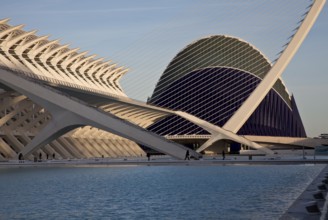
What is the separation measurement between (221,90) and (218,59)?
236 inches

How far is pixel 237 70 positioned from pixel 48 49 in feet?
126

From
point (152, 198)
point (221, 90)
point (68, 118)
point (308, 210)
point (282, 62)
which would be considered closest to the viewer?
point (308, 210)

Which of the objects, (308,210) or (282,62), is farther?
(282,62)

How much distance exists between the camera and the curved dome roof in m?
96.4

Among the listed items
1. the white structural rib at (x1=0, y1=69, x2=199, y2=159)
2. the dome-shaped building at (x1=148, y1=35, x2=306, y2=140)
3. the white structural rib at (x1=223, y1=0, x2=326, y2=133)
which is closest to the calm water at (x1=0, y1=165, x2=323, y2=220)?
the white structural rib at (x1=0, y1=69, x2=199, y2=159)

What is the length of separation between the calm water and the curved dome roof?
7417 centimetres

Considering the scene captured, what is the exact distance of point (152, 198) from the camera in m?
16.4

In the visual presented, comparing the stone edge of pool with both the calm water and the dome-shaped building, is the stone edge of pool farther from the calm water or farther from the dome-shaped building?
the dome-shaped building

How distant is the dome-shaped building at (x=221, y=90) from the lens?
Result: 3629 inches

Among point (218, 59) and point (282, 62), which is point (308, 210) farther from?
point (218, 59)

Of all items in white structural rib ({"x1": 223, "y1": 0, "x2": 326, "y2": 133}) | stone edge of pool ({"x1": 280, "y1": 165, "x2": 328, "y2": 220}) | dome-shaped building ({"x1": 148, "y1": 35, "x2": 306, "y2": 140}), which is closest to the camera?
stone edge of pool ({"x1": 280, "y1": 165, "x2": 328, "y2": 220})

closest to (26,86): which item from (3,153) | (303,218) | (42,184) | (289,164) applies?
(3,153)

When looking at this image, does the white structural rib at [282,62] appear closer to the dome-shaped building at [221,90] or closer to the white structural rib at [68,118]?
the white structural rib at [68,118]

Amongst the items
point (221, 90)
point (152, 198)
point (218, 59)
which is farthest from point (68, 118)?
point (218, 59)
